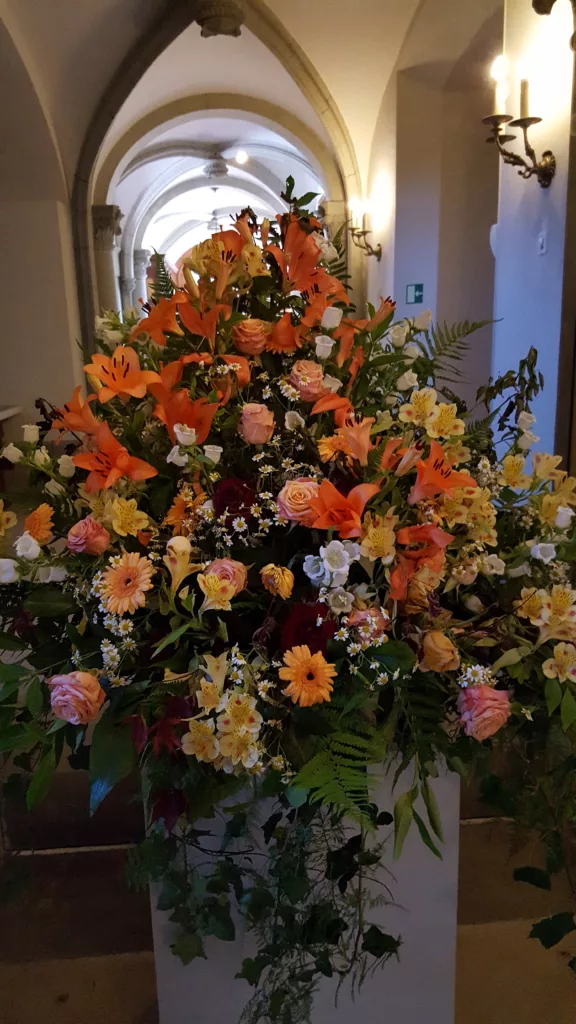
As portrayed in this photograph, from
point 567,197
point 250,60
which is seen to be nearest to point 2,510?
point 567,197

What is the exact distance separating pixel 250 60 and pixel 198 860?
20.2 ft

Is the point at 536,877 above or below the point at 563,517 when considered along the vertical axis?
below

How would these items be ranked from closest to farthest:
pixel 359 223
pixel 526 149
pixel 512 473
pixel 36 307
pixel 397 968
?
pixel 512 473, pixel 397 968, pixel 526 149, pixel 36 307, pixel 359 223

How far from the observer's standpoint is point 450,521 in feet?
2.58

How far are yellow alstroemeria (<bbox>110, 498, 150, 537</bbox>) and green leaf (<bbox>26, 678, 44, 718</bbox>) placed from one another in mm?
164

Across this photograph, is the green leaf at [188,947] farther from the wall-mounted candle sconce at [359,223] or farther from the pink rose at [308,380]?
the wall-mounted candle sconce at [359,223]

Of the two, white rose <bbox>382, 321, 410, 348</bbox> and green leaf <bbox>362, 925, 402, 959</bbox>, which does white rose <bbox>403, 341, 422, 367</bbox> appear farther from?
green leaf <bbox>362, 925, 402, 959</bbox>

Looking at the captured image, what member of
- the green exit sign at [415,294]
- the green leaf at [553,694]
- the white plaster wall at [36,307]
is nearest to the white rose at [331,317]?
the green leaf at [553,694]

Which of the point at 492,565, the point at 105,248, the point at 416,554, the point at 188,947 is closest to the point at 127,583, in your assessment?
the point at 416,554

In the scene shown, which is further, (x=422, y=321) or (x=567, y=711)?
(x=422, y=321)

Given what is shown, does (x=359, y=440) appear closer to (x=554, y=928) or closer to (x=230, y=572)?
(x=230, y=572)

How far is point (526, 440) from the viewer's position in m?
0.89

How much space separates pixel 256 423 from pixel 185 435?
2.9 inches

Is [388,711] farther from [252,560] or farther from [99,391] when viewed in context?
[99,391]
